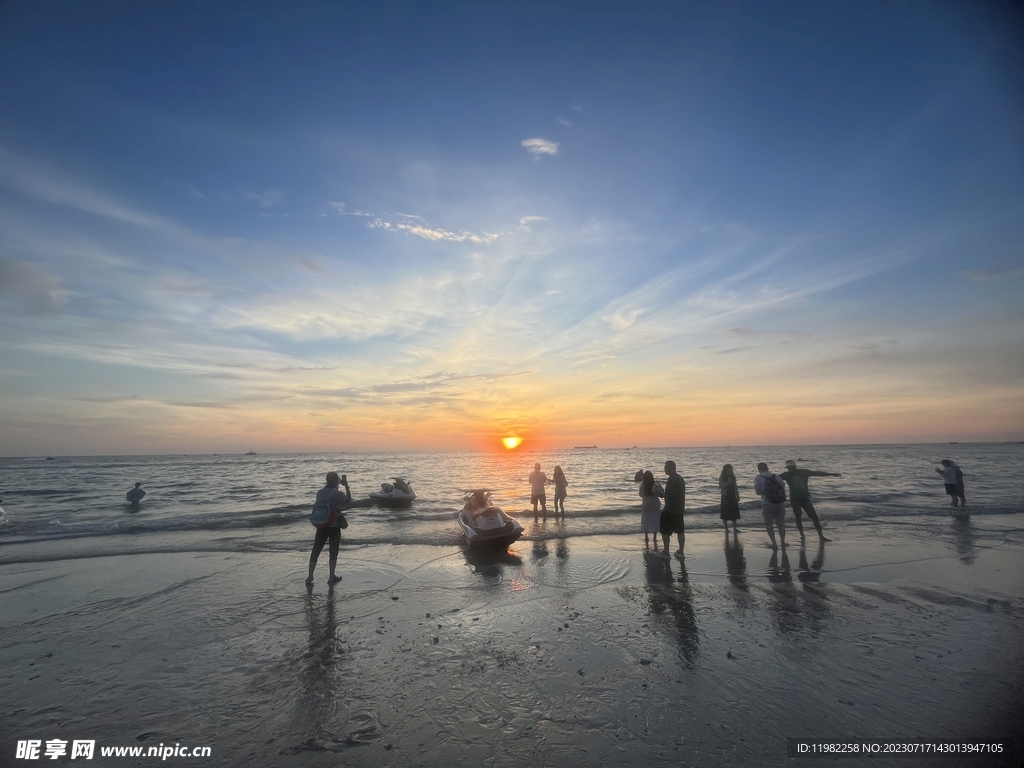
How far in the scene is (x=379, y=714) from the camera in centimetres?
505

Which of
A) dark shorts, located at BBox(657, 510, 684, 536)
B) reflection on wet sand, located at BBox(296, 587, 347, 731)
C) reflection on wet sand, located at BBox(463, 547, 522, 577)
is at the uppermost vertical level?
dark shorts, located at BBox(657, 510, 684, 536)

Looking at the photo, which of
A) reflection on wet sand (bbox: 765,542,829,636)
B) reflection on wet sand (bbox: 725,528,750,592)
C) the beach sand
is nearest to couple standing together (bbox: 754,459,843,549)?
reflection on wet sand (bbox: 765,542,829,636)

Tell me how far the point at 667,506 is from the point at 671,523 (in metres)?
0.48

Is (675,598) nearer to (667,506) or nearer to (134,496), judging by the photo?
(667,506)

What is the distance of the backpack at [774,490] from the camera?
12.4m

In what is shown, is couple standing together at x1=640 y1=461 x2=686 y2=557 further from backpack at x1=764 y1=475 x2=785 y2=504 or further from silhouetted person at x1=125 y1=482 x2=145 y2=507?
silhouetted person at x1=125 y1=482 x2=145 y2=507

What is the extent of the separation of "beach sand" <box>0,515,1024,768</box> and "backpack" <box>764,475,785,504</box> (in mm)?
1650

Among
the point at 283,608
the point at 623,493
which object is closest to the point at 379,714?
the point at 283,608

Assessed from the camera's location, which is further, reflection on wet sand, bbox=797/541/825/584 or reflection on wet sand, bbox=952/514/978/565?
reflection on wet sand, bbox=952/514/978/565

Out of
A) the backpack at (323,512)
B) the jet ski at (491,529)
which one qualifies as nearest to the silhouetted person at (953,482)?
the jet ski at (491,529)

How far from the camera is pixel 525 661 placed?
626 cm

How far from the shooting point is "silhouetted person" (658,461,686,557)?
11.9m

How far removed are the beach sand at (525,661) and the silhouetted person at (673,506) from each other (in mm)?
1141

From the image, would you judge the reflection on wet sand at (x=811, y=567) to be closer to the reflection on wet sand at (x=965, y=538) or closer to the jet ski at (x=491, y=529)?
the reflection on wet sand at (x=965, y=538)
